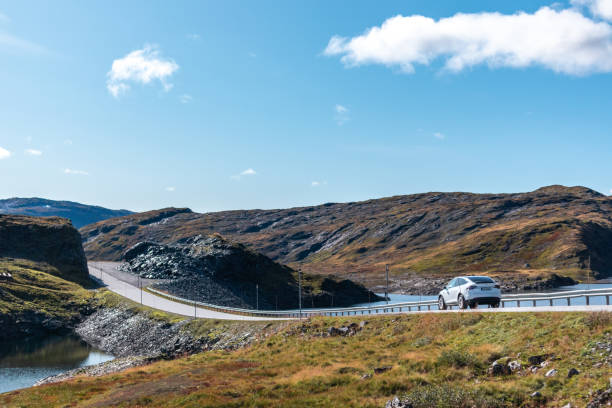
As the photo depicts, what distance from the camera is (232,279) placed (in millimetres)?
147250

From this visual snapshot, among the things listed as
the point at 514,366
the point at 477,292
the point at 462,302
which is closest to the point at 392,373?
the point at 514,366

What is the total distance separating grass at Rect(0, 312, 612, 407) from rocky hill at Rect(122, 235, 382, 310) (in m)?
94.6

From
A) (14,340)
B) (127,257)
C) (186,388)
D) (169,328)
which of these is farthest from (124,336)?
(127,257)

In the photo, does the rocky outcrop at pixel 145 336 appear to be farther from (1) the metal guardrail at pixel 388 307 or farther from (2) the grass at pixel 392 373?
(2) the grass at pixel 392 373

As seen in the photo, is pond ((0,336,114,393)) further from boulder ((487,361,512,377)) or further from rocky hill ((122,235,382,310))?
boulder ((487,361,512,377))

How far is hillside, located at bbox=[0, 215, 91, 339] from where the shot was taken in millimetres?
105875

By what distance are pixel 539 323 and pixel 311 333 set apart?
23.5 metres

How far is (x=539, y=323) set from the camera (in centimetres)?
2425

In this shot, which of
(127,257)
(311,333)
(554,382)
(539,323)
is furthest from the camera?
(127,257)

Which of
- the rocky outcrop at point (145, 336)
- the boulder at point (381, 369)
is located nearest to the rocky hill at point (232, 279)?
→ the rocky outcrop at point (145, 336)

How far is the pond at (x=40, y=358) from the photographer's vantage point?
66188 mm

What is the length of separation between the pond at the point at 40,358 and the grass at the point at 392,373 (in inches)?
1170

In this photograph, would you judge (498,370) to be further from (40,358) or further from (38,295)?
(38,295)

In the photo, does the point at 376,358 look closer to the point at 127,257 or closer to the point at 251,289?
the point at 251,289
